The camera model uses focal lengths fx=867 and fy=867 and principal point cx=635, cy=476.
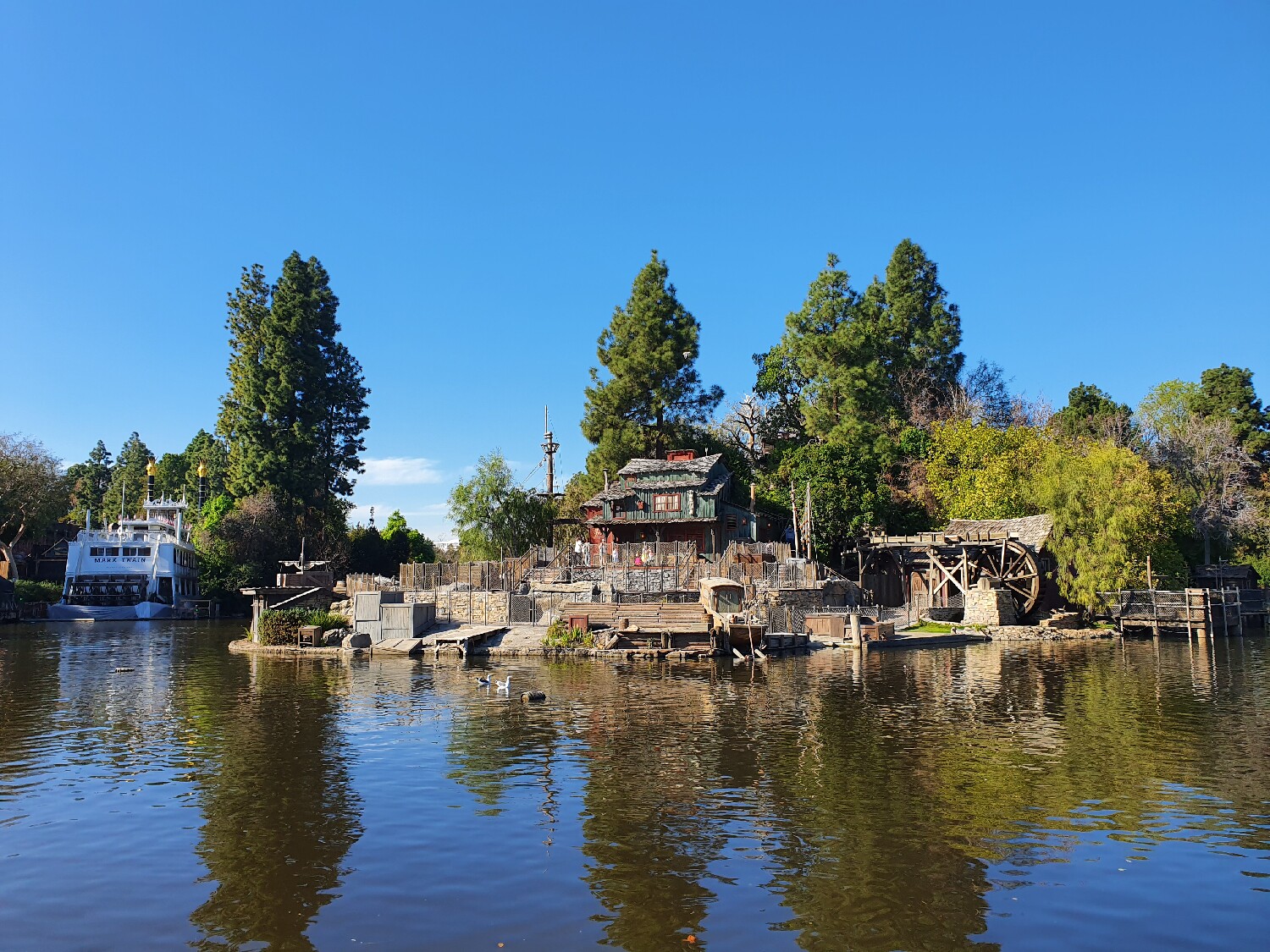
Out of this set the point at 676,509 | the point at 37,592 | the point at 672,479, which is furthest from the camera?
the point at 37,592

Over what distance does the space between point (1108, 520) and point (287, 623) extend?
45126 millimetres

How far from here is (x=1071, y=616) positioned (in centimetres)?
4975

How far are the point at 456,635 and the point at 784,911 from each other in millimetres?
34985

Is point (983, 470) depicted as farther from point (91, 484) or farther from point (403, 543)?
point (91, 484)

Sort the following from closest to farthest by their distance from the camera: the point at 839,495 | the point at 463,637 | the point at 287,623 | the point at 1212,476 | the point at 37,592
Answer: the point at 463,637 → the point at 287,623 → the point at 1212,476 → the point at 839,495 → the point at 37,592

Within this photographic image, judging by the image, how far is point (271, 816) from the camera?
→ 14758 mm

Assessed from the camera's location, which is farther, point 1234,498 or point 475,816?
point 1234,498

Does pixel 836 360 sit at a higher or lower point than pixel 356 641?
higher

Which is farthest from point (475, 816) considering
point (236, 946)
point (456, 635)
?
point (456, 635)

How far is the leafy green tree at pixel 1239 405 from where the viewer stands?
2494 inches

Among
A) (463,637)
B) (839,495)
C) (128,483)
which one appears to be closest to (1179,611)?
(839,495)

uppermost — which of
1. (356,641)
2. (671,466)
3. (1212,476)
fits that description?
(671,466)

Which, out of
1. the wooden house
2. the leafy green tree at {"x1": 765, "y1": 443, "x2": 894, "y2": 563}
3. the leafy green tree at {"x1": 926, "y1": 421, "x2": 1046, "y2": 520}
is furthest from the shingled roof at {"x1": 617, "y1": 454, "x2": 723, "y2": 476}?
the leafy green tree at {"x1": 926, "y1": 421, "x2": 1046, "y2": 520}

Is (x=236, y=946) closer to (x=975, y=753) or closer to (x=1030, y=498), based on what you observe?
(x=975, y=753)
